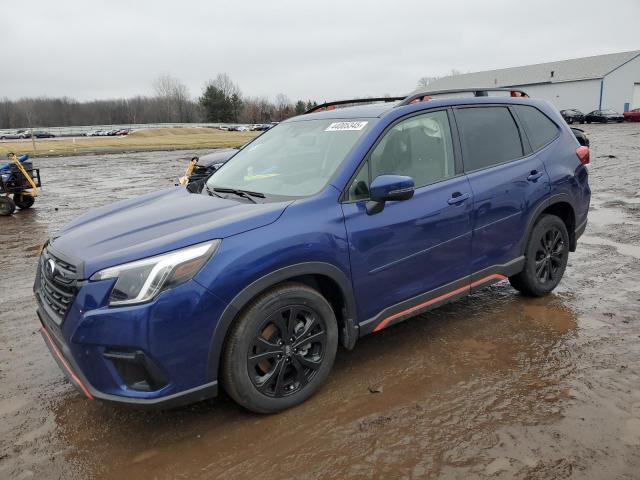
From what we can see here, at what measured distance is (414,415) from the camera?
3090 mm

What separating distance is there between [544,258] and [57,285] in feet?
13.5

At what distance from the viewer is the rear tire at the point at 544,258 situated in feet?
15.1

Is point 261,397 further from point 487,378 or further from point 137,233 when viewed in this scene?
point 487,378

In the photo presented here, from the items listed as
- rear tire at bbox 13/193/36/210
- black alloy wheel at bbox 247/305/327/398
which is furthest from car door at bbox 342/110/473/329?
rear tire at bbox 13/193/36/210

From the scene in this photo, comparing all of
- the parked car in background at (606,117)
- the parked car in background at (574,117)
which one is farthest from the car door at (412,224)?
the parked car in background at (574,117)

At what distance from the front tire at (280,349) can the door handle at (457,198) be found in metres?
1.29

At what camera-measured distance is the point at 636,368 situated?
3.54 meters

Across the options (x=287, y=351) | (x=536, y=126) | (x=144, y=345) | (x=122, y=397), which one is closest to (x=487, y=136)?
(x=536, y=126)

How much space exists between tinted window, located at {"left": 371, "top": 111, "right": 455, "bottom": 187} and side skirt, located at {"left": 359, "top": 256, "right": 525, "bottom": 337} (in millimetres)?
841

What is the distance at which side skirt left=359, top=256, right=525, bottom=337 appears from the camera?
3.52 meters

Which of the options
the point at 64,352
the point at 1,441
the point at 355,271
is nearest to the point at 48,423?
the point at 1,441

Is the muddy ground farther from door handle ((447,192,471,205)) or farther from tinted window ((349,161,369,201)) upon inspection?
tinted window ((349,161,369,201))

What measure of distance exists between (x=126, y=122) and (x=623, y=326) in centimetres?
12452

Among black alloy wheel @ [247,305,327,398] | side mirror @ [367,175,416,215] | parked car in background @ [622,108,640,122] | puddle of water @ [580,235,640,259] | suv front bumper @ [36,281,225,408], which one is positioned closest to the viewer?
suv front bumper @ [36,281,225,408]
